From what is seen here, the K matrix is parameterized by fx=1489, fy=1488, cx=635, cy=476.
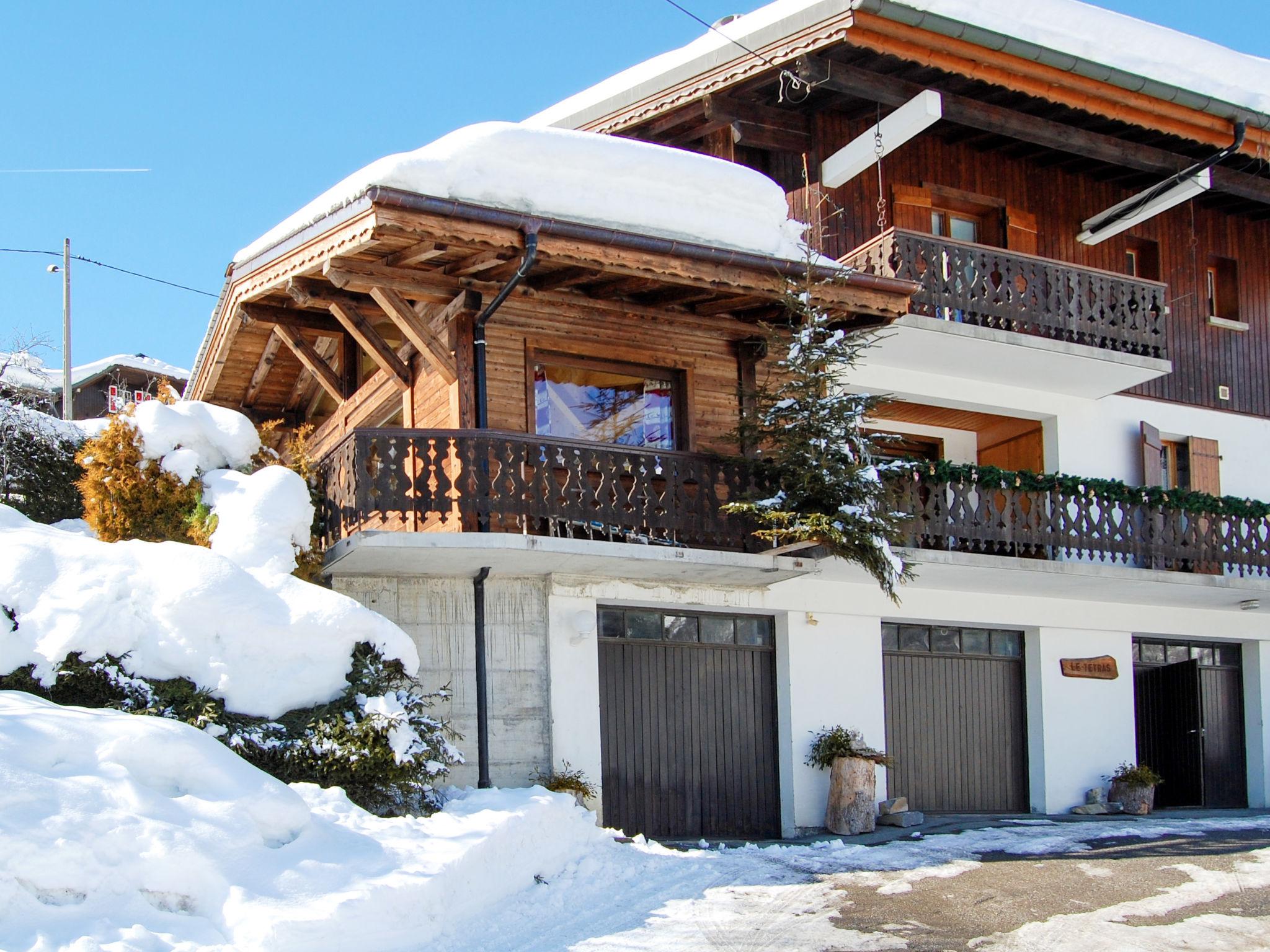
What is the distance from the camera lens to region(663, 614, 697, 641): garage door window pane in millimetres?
14578

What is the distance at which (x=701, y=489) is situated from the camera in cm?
1386

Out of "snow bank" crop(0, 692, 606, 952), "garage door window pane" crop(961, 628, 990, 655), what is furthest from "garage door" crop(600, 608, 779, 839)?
"snow bank" crop(0, 692, 606, 952)

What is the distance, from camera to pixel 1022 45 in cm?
1666

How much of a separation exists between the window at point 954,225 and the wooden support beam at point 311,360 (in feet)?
24.2

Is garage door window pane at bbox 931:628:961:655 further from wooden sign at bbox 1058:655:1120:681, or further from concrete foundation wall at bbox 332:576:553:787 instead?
concrete foundation wall at bbox 332:576:553:787

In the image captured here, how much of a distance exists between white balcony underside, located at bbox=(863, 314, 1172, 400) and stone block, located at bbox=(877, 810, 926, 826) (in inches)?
194

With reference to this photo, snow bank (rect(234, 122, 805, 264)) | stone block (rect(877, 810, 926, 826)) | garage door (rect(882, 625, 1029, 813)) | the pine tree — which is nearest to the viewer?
snow bank (rect(234, 122, 805, 264))

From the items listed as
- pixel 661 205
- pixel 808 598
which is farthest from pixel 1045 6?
pixel 808 598

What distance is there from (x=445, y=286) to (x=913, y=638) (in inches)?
253

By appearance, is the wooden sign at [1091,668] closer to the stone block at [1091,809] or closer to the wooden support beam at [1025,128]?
the stone block at [1091,809]

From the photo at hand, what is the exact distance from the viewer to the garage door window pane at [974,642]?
1652cm

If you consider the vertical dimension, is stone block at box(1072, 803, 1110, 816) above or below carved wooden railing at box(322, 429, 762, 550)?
below

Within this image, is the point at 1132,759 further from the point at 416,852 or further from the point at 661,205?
the point at 416,852

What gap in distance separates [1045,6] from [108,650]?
13136mm
